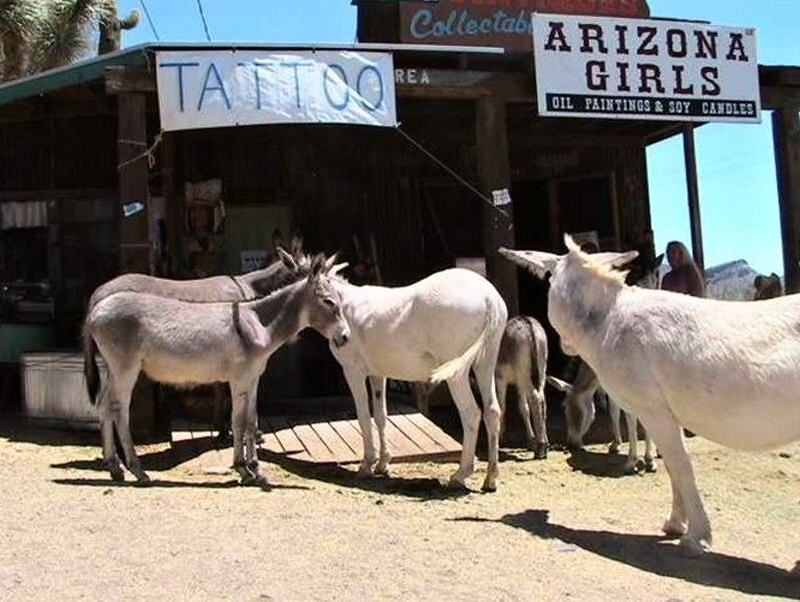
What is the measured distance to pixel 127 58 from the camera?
31.1ft

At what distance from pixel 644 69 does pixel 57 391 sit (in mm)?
8106

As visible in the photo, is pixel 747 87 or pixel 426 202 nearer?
pixel 747 87

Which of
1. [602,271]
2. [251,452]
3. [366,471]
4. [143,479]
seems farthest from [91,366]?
[602,271]

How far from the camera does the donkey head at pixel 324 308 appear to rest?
8539 millimetres

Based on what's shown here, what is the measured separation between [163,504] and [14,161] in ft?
27.3

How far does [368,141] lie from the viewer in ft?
46.5

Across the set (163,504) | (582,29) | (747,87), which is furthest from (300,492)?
(747,87)

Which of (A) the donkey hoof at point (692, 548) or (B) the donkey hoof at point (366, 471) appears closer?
(A) the donkey hoof at point (692, 548)

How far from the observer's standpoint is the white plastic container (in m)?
10.1

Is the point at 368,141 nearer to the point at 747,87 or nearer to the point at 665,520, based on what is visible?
the point at 747,87

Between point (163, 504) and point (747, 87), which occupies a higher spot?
point (747, 87)

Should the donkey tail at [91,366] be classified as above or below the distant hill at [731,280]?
below

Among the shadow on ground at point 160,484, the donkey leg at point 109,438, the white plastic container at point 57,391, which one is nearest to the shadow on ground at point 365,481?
the shadow on ground at point 160,484

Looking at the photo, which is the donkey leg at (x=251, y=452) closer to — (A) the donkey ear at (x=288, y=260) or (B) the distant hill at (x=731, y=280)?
(A) the donkey ear at (x=288, y=260)
